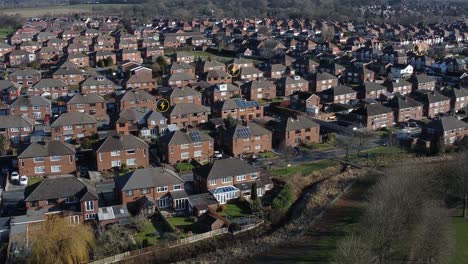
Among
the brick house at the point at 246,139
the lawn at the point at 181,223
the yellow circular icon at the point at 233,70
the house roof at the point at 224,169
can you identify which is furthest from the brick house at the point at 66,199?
the yellow circular icon at the point at 233,70

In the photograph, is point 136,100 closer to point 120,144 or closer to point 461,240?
point 120,144

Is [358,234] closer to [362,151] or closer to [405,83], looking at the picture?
[362,151]

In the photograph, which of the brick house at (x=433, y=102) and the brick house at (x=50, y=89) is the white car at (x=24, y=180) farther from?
the brick house at (x=433, y=102)

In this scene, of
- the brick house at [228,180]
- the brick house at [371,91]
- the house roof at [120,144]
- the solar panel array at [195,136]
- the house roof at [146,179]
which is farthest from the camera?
the brick house at [371,91]

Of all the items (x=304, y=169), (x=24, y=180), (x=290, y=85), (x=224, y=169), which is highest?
(x=290, y=85)

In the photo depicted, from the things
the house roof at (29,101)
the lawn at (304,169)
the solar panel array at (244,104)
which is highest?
the house roof at (29,101)

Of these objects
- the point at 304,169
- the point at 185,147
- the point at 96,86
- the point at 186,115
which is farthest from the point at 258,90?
the point at 304,169

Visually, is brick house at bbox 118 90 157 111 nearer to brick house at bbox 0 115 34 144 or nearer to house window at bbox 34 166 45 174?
brick house at bbox 0 115 34 144
